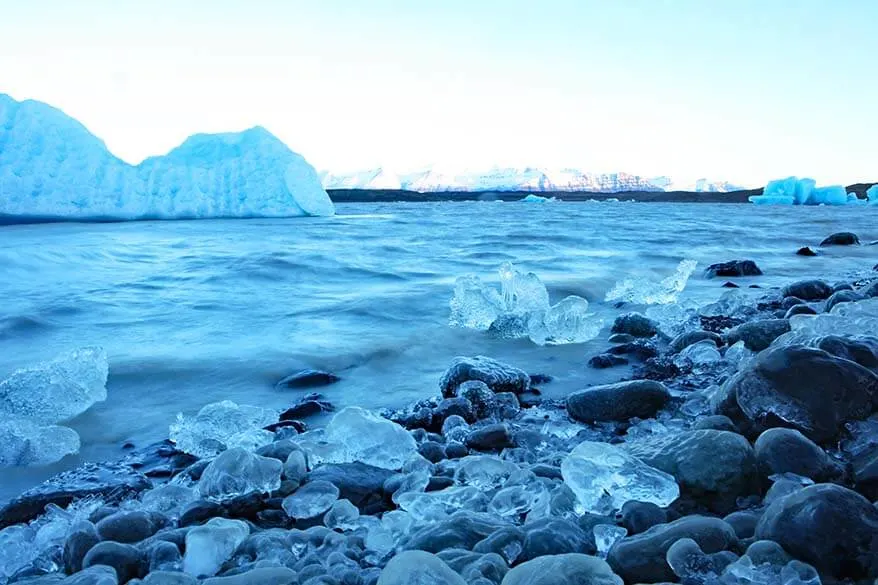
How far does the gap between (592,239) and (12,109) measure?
13.3 metres

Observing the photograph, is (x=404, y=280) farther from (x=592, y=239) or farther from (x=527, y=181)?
(x=527, y=181)

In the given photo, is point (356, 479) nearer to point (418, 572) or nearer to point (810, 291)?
point (418, 572)

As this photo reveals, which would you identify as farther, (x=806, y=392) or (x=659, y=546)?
(x=806, y=392)

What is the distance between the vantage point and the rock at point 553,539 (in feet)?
4.06

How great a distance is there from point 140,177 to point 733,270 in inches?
616

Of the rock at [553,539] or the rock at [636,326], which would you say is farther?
the rock at [636,326]

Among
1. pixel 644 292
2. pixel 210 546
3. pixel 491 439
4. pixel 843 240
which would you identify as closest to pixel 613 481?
pixel 491 439

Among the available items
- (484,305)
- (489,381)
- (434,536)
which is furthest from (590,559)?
(484,305)

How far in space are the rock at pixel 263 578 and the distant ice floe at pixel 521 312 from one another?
8.63ft

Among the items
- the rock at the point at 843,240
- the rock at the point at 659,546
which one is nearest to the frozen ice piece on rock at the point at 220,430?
the rock at the point at 659,546

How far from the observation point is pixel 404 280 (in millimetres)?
6586

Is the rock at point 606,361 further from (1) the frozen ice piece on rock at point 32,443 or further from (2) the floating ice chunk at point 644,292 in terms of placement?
(1) the frozen ice piece on rock at point 32,443

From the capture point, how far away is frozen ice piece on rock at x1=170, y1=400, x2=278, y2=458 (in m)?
2.13

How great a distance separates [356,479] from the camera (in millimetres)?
1738
